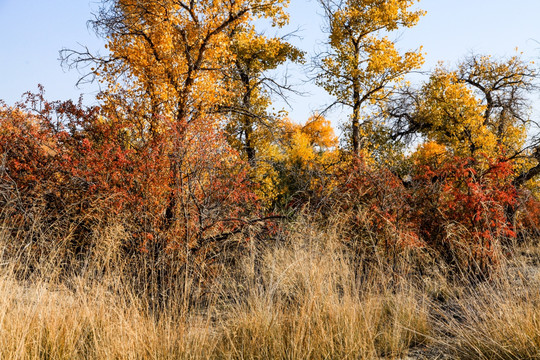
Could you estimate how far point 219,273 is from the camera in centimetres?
605

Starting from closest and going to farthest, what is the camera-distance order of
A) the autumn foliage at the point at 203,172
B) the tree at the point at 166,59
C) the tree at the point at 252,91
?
the autumn foliage at the point at 203,172, the tree at the point at 166,59, the tree at the point at 252,91

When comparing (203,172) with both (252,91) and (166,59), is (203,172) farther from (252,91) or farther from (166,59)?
(252,91)

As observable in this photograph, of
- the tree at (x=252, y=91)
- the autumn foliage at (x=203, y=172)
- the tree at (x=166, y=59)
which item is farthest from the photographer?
the tree at (x=252, y=91)

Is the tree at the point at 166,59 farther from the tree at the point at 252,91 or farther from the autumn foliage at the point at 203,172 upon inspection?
the tree at the point at 252,91

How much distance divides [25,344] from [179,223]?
2.78 metres

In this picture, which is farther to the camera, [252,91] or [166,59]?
[252,91]

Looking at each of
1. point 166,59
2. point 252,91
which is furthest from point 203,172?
point 252,91

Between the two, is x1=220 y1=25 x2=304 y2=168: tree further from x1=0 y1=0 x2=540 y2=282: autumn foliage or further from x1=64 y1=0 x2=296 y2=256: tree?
x1=64 y1=0 x2=296 y2=256: tree

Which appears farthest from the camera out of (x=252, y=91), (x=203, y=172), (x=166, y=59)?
(x=252, y=91)

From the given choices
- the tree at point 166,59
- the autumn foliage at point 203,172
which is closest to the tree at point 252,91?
the autumn foliage at point 203,172

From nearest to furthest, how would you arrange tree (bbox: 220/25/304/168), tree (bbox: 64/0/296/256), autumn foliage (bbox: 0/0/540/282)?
autumn foliage (bbox: 0/0/540/282) → tree (bbox: 64/0/296/256) → tree (bbox: 220/25/304/168)

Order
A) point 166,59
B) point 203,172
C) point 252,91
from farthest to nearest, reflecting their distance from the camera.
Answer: point 252,91, point 166,59, point 203,172

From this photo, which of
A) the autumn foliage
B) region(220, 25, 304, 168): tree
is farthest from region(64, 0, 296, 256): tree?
region(220, 25, 304, 168): tree

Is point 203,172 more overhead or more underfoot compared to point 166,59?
more underfoot
